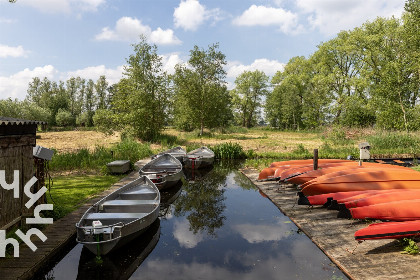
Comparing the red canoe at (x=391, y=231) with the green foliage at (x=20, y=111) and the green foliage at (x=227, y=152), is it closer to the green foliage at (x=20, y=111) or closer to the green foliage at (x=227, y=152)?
the green foliage at (x=227, y=152)

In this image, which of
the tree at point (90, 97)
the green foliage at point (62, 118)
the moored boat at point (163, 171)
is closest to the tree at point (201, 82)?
the moored boat at point (163, 171)

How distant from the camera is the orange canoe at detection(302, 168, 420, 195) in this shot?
10.8 metres

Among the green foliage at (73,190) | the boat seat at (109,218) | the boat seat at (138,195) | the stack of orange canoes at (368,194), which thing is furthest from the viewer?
the boat seat at (138,195)

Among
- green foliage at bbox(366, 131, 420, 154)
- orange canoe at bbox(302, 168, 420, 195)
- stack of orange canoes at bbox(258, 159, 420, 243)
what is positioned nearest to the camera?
stack of orange canoes at bbox(258, 159, 420, 243)

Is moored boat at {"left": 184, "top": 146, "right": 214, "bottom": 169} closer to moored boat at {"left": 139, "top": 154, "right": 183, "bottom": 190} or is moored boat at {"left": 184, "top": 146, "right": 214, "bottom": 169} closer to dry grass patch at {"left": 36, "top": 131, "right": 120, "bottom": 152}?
moored boat at {"left": 139, "top": 154, "right": 183, "bottom": 190}

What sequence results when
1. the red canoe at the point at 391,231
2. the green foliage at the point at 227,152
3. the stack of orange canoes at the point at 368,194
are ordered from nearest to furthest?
1. the red canoe at the point at 391,231
2. the stack of orange canoes at the point at 368,194
3. the green foliage at the point at 227,152

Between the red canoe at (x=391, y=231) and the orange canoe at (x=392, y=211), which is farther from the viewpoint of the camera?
the orange canoe at (x=392, y=211)

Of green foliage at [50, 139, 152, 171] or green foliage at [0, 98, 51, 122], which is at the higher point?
green foliage at [0, 98, 51, 122]

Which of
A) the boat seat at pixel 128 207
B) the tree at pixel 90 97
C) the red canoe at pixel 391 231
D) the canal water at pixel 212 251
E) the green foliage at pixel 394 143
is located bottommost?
the canal water at pixel 212 251

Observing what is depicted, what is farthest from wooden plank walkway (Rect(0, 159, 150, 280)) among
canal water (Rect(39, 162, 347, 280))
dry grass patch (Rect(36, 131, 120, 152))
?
dry grass patch (Rect(36, 131, 120, 152))

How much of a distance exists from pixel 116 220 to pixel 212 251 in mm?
2880

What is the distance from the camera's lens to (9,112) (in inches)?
1833

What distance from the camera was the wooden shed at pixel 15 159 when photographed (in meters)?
6.95

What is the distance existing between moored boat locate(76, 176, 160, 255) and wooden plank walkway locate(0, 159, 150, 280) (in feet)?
2.68
